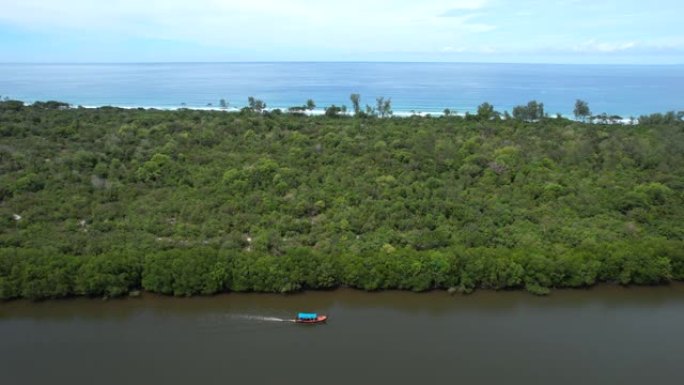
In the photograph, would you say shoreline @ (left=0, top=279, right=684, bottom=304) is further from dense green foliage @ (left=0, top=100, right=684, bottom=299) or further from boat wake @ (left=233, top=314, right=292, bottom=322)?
boat wake @ (left=233, top=314, right=292, bottom=322)

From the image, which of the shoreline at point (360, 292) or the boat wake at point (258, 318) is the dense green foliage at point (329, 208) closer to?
the shoreline at point (360, 292)

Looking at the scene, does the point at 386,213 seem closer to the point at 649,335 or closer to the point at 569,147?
the point at 649,335

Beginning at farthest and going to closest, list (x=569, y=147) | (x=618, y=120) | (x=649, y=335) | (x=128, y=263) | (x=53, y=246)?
1. (x=618, y=120)
2. (x=569, y=147)
3. (x=53, y=246)
4. (x=128, y=263)
5. (x=649, y=335)

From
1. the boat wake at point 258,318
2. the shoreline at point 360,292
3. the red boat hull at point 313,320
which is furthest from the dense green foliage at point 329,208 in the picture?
the red boat hull at point 313,320

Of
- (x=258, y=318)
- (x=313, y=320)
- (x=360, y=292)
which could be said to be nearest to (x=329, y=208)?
(x=360, y=292)

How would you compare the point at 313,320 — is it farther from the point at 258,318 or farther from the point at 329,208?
the point at 329,208

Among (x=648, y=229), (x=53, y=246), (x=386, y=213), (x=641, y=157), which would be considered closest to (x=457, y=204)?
(x=386, y=213)

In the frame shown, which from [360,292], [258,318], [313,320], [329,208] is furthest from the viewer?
[329,208]

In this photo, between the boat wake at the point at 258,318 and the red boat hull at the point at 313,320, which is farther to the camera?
the boat wake at the point at 258,318
